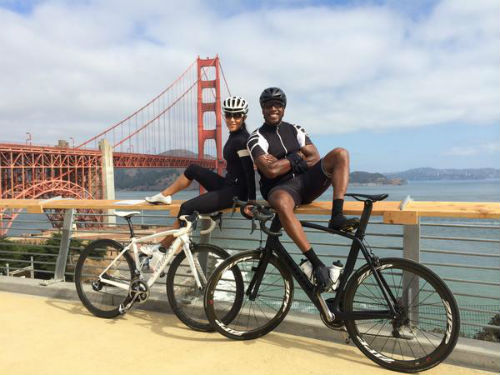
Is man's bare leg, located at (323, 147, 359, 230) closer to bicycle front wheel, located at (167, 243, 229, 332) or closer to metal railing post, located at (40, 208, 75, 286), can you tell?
bicycle front wheel, located at (167, 243, 229, 332)

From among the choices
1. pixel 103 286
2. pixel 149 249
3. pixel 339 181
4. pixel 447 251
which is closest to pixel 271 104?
pixel 339 181

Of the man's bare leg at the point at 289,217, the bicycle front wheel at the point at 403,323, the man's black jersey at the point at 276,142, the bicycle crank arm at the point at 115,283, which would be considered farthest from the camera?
the bicycle crank arm at the point at 115,283

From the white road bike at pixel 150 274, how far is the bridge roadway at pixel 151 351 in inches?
5.2

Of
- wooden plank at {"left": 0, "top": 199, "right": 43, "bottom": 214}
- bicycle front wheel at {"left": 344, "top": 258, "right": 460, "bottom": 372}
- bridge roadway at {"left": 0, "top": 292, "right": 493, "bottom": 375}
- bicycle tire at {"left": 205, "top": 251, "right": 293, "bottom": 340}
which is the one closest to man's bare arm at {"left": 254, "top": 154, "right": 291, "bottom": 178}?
bicycle tire at {"left": 205, "top": 251, "right": 293, "bottom": 340}

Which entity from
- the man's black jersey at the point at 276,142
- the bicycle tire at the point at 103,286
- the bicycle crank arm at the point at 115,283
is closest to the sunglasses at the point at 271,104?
the man's black jersey at the point at 276,142

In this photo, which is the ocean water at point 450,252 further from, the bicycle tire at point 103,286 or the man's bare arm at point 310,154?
the bicycle tire at point 103,286

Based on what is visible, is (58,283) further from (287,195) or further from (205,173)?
(287,195)

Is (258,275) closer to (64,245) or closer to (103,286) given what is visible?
(103,286)

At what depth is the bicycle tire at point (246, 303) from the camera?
2.58m

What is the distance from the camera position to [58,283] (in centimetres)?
365

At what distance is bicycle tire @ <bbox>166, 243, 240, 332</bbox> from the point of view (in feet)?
9.23

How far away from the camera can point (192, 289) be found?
3.12 meters

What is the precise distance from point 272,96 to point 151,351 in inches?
72.3

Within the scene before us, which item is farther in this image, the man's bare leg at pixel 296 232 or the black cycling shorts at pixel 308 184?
the black cycling shorts at pixel 308 184
